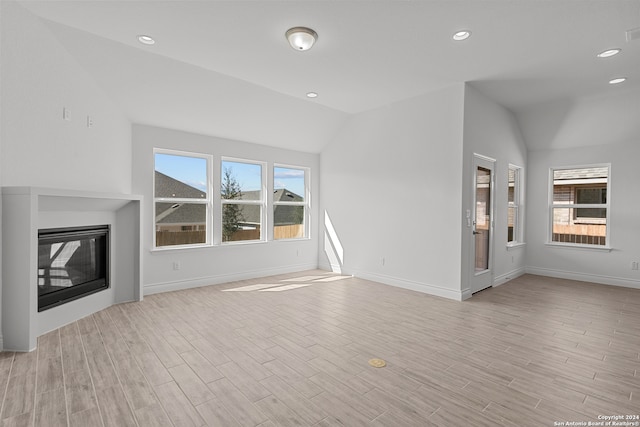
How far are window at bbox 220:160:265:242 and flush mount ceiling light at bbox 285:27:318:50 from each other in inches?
114

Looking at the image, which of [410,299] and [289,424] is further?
[410,299]

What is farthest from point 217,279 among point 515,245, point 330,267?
point 515,245

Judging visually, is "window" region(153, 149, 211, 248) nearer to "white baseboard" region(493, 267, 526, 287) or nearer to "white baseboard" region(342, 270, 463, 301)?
"white baseboard" region(342, 270, 463, 301)

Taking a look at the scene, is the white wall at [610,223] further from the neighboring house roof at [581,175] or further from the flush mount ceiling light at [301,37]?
the flush mount ceiling light at [301,37]

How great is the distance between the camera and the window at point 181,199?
479 centimetres

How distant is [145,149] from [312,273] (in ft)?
11.7

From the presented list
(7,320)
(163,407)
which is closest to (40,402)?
(163,407)

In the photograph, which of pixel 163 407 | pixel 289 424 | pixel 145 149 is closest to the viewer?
pixel 289 424

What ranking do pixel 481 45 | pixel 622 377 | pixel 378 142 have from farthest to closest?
pixel 378 142
pixel 481 45
pixel 622 377

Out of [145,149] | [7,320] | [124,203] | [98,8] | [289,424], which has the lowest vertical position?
[289,424]

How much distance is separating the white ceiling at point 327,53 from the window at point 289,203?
1332 millimetres

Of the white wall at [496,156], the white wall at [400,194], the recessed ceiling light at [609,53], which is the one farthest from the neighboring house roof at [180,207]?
the recessed ceiling light at [609,53]

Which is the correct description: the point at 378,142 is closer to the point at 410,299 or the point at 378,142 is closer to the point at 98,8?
the point at 410,299

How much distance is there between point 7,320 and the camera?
105 inches
